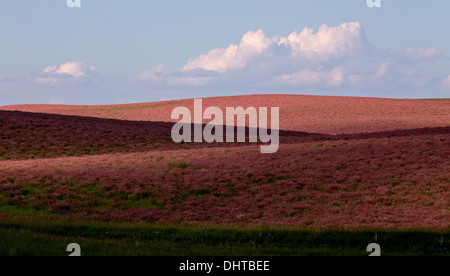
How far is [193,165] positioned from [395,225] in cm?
1618

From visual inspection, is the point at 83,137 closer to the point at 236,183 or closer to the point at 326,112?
the point at 236,183

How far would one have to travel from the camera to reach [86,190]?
28.0m

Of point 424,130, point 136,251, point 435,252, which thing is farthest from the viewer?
point 424,130

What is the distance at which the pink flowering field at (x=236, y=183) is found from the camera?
23516 mm

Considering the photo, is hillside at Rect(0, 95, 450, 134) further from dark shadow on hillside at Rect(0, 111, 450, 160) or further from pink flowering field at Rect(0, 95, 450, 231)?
pink flowering field at Rect(0, 95, 450, 231)

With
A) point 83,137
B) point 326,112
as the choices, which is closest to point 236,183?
point 83,137

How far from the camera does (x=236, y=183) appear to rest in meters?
29.3

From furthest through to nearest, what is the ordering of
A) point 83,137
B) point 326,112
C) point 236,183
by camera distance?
1. point 326,112
2. point 83,137
3. point 236,183

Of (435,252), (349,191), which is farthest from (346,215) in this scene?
(435,252)

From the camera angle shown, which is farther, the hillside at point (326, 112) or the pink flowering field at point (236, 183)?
the hillside at point (326, 112)

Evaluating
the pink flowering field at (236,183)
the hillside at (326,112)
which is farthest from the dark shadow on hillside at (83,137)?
the hillside at (326,112)

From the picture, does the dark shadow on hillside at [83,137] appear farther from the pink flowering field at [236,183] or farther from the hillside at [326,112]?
the hillside at [326,112]

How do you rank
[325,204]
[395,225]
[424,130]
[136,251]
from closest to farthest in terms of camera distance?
[136,251] → [395,225] → [325,204] → [424,130]
